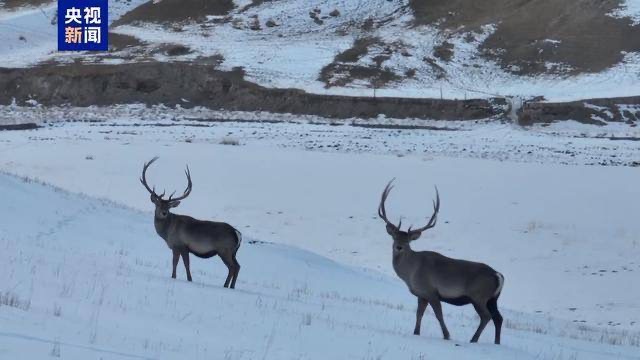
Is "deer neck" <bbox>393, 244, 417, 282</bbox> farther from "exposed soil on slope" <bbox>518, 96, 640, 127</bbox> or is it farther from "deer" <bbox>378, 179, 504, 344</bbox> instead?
"exposed soil on slope" <bbox>518, 96, 640, 127</bbox>

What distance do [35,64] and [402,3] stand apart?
34788 mm

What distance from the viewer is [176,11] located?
84.8 metres

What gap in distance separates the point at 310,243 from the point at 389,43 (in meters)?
53.6

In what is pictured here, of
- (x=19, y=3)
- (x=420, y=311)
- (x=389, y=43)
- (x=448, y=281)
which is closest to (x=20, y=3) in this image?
(x=19, y=3)

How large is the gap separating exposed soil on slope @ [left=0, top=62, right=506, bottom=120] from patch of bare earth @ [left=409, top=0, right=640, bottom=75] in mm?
13107

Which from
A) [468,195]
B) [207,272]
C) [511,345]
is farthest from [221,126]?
[511,345]

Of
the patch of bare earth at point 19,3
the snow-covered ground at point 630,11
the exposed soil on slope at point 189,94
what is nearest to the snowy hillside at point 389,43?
the snow-covered ground at point 630,11

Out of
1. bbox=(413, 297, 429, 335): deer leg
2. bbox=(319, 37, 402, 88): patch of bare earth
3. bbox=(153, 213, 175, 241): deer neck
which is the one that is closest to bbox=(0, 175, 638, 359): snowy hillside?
bbox=(413, 297, 429, 335): deer leg

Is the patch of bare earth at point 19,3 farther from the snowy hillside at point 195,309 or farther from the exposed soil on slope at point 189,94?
the snowy hillside at point 195,309

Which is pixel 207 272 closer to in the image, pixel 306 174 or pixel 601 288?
pixel 601 288

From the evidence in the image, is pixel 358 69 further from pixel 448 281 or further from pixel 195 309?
pixel 195 309

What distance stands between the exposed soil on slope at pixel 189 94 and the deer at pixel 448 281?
4381cm

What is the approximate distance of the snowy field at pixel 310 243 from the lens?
27.3 feet

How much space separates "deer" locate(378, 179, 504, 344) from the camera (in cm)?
941
